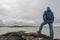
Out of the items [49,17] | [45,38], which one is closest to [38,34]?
[45,38]

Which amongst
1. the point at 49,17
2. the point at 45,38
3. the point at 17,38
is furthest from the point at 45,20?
the point at 17,38

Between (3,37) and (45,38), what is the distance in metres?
2.52

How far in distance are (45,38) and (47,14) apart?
148 cm

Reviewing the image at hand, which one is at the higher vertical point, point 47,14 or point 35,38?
point 47,14

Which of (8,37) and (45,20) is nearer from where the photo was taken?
(8,37)

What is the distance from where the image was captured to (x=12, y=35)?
465 inches

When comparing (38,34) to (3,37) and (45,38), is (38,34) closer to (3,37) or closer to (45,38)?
(45,38)

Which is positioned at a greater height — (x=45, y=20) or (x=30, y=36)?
(x=45, y=20)

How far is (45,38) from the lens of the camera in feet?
39.9

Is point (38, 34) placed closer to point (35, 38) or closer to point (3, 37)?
point (35, 38)

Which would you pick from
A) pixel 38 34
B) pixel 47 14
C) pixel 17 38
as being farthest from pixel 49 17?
pixel 17 38

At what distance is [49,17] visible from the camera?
1234 cm

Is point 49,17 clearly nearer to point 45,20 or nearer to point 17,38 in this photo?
point 45,20

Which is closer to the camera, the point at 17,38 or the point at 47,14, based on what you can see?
the point at 17,38
